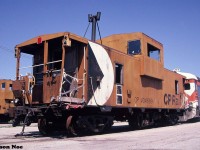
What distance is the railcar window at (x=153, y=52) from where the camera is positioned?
49.2 ft

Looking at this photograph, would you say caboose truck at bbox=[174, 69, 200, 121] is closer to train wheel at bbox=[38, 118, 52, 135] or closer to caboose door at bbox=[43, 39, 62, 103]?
train wheel at bbox=[38, 118, 52, 135]

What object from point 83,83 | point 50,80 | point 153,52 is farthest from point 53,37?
point 153,52

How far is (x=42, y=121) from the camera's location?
35.8ft

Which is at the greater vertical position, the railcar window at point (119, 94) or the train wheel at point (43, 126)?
the railcar window at point (119, 94)

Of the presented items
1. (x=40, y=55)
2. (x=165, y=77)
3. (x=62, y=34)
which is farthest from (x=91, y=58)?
(x=165, y=77)

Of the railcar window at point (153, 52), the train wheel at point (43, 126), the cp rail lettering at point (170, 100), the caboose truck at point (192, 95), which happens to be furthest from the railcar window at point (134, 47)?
the caboose truck at point (192, 95)

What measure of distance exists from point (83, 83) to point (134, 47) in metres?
4.89

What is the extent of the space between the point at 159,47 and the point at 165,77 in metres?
1.90

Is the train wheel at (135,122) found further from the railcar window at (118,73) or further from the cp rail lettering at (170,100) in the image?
the cp rail lettering at (170,100)

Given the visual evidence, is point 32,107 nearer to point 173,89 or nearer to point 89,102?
point 89,102

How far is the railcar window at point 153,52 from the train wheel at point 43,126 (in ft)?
23.0

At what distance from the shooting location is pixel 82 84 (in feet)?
33.0

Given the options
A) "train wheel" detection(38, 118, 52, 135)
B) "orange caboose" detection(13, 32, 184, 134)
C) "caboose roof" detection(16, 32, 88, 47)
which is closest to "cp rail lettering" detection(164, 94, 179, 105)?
"orange caboose" detection(13, 32, 184, 134)

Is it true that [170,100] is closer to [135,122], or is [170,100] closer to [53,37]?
[135,122]
